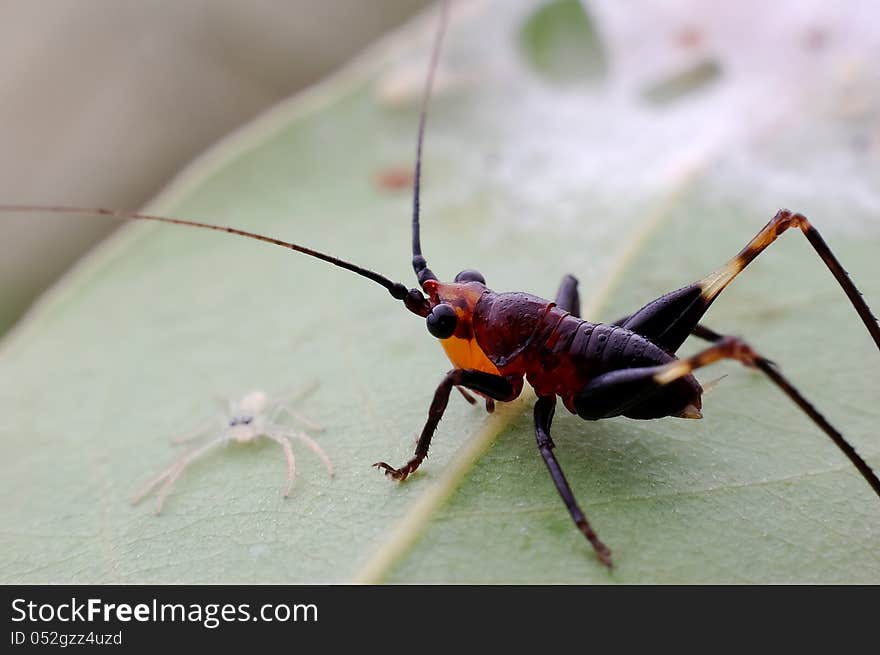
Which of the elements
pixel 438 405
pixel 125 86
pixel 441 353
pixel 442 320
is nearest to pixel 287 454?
pixel 438 405

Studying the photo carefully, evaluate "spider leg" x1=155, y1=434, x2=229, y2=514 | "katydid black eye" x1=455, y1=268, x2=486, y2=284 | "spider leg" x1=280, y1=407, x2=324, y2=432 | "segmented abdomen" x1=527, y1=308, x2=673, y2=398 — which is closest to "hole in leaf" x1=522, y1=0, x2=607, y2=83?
"katydid black eye" x1=455, y1=268, x2=486, y2=284

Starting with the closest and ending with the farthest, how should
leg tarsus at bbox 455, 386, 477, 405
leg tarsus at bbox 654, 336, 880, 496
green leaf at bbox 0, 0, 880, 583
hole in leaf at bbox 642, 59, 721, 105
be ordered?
leg tarsus at bbox 654, 336, 880, 496
green leaf at bbox 0, 0, 880, 583
leg tarsus at bbox 455, 386, 477, 405
hole in leaf at bbox 642, 59, 721, 105

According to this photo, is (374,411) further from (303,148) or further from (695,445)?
(303,148)

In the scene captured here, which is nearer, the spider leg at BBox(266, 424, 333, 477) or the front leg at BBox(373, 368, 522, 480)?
the front leg at BBox(373, 368, 522, 480)

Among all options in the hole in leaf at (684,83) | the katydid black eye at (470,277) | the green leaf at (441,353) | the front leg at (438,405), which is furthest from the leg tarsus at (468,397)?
the hole in leaf at (684,83)

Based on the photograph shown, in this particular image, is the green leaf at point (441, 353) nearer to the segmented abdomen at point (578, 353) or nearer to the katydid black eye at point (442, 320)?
the segmented abdomen at point (578, 353)

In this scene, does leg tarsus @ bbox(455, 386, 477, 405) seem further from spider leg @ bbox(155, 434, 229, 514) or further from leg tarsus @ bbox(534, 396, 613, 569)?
spider leg @ bbox(155, 434, 229, 514)

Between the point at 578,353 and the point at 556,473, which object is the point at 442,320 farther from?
the point at 556,473
